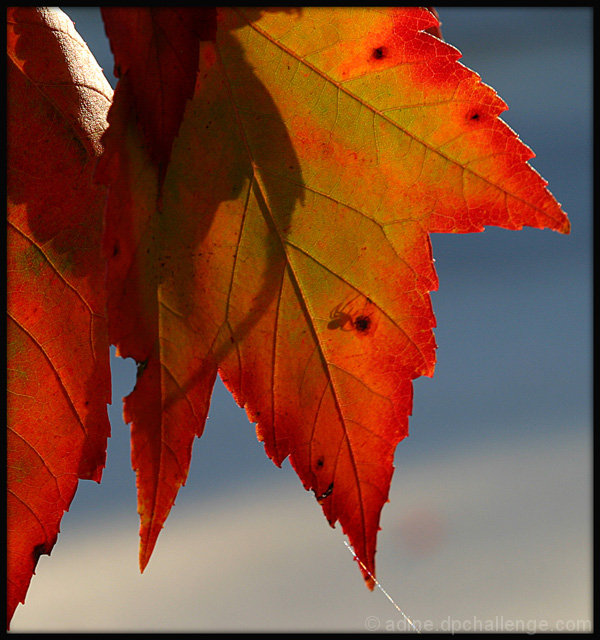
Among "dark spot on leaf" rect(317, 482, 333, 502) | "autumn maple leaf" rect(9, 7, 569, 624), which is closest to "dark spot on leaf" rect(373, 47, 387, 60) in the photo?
"autumn maple leaf" rect(9, 7, 569, 624)

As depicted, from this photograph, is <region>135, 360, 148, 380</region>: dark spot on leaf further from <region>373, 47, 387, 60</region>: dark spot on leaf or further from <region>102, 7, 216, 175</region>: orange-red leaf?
<region>373, 47, 387, 60</region>: dark spot on leaf

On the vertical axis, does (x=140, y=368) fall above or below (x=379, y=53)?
below

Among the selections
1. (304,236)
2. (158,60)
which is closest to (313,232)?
(304,236)

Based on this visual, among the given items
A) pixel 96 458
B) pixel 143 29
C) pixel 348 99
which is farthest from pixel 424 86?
pixel 96 458

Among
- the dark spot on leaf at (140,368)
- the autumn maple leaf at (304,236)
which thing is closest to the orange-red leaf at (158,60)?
the autumn maple leaf at (304,236)

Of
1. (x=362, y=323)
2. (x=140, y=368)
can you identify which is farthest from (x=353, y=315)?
(x=140, y=368)

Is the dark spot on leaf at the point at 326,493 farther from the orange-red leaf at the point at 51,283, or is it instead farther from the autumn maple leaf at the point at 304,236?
the orange-red leaf at the point at 51,283

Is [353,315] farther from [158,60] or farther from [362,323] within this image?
[158,60]
